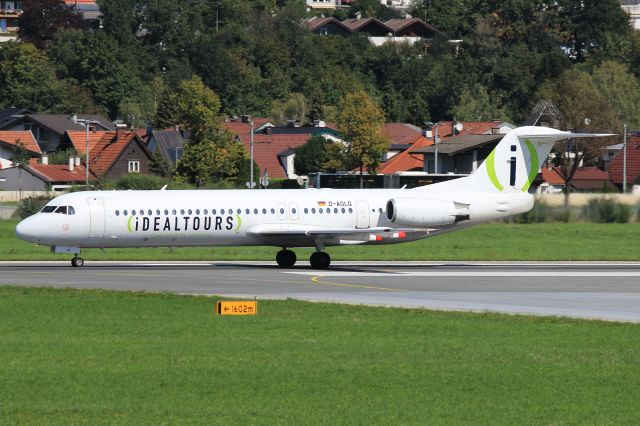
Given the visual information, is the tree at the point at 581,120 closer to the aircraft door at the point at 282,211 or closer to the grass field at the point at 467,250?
the grass field at the point at 467,250

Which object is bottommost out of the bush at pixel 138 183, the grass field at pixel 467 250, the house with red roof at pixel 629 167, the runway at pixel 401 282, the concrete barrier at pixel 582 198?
the runway at pixel 401 282

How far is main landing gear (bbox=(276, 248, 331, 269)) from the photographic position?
46.6 meters

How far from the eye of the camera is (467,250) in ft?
188

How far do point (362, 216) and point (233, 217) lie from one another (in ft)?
15.4

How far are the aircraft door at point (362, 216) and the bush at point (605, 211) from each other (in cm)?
2721

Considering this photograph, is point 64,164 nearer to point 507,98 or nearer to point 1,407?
point 507,98

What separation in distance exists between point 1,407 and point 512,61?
147526 millimetres

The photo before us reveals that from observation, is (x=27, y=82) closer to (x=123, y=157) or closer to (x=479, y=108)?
(x=123, y=157)

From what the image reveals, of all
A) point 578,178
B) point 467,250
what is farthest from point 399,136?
point 467,250

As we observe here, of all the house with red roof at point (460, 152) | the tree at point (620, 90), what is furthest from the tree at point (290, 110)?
the house with red roof at point (460, 152)

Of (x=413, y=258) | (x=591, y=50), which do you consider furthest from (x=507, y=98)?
(x=413, y=258)

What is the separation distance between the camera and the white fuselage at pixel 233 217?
146ft

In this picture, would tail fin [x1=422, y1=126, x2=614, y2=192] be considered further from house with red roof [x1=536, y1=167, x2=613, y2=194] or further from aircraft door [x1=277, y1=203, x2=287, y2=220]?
house with red roof [x1=536, y1=167, x2=613, y2=194]

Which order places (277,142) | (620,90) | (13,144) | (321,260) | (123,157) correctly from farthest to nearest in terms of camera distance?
1. (620,90)
2. (277,142)
3. (13,144)
4. (123,157)
5. (321,260)
